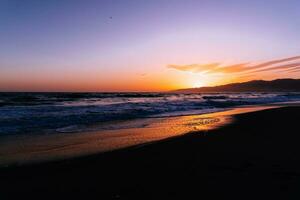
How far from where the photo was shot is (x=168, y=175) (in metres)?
5.06

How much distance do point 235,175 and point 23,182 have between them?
3.49 metres

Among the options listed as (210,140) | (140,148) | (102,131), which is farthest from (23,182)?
(102,131)

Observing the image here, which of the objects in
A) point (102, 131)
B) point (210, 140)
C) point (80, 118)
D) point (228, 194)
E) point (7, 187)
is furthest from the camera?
point (80, 118)

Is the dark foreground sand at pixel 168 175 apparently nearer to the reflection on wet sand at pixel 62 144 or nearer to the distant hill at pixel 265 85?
the reflection on wet sand at pixel 62 144

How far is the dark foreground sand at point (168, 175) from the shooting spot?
423 cm

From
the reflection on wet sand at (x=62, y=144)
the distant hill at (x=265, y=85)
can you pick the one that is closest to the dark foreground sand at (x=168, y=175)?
the reflection on wet sand at (x=62, y=144)

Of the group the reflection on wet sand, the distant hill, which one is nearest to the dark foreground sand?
the reflection on wet sand

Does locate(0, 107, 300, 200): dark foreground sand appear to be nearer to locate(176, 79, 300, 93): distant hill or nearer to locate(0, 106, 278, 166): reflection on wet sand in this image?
locate(0, 106, 278, 166): reflection on wet sand

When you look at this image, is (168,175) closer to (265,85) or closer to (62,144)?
(62,144)

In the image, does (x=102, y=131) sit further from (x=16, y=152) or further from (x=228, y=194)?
(x=228, y=194)

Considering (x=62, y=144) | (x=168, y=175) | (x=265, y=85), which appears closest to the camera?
(x=168, y=175)

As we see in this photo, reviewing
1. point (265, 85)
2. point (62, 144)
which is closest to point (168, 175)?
point (62, 144)

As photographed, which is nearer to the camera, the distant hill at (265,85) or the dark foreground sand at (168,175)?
the dark foreground sand at (168,175)

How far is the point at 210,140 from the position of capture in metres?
8.60
